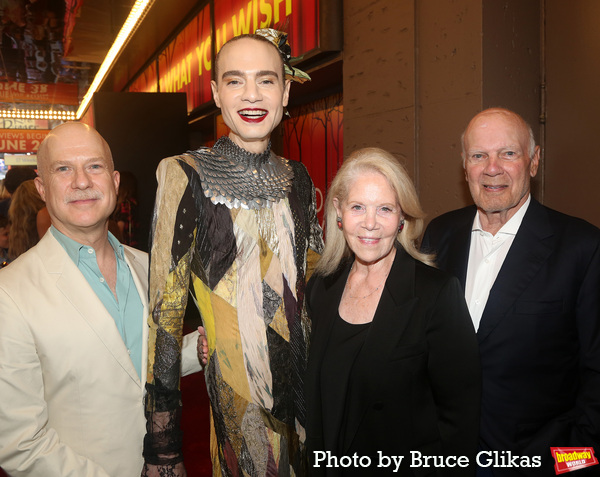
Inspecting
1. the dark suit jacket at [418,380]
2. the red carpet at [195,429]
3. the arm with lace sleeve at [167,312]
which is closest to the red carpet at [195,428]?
the red carpet at [195,429]

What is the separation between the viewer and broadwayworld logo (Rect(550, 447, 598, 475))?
1585 mm

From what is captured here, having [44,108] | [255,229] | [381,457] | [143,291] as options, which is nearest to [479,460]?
[381,457]

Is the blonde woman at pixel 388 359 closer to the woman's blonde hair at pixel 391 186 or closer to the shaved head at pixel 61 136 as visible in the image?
the woman's blonde hair at pixel 391 186

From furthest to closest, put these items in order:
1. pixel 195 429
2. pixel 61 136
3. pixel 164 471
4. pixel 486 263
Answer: pixel 195 429, pixel 486 263, pixel 61 136, pixel 164 471

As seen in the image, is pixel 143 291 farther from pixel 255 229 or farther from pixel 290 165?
pixel 290 165

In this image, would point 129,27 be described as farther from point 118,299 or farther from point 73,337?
point 73,337

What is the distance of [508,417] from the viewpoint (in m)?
1.66

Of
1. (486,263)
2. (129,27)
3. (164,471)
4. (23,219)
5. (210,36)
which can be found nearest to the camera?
(164,471)

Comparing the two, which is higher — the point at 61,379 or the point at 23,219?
the point at 23,219

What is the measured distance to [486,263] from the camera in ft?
6.00

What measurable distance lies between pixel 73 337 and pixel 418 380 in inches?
40.2

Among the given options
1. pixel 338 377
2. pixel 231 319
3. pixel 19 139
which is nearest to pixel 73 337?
pixel 231 319

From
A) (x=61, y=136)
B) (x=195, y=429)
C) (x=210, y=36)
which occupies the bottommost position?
(x=195, y=429)

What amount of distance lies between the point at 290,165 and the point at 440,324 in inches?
28.9
